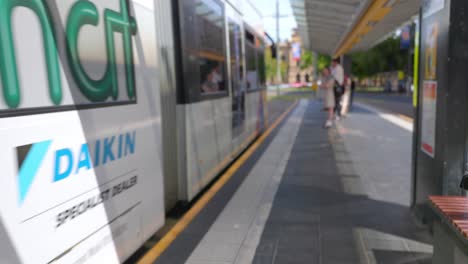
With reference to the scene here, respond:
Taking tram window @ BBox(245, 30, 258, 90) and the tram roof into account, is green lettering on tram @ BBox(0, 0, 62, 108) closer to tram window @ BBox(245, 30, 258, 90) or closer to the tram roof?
the tram roof

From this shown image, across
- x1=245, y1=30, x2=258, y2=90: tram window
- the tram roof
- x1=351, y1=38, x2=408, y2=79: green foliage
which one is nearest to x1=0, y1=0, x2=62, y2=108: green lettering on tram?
the tram roof

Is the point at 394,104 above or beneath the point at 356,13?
beneath

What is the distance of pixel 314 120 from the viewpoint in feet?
54.2

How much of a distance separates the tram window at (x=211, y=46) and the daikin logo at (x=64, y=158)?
7.91ft

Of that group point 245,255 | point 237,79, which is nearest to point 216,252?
point 245,255

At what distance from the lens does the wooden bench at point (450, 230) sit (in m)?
2.51

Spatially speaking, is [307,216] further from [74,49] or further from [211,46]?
[74,49]

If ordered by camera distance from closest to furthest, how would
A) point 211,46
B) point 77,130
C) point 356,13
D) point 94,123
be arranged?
point 77,130 → point 94,123 → point 211,46 → point 356,13

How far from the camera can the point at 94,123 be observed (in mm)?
3018

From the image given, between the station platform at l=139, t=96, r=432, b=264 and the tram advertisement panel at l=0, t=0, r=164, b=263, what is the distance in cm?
79

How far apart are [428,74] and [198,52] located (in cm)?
264

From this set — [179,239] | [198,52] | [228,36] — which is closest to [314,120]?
[228,36]

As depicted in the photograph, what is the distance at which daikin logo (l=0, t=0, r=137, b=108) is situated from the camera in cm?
221

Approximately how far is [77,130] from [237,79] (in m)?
5.82
